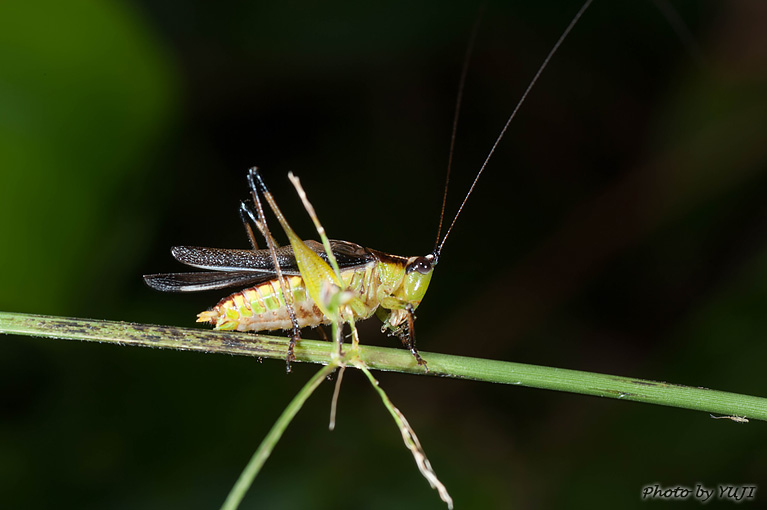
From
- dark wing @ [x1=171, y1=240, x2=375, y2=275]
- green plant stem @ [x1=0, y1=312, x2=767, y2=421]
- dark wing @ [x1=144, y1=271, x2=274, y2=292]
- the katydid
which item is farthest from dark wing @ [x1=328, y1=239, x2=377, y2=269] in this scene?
green plant stem @ [x1=0, y1=312, x2=767, y2=421]

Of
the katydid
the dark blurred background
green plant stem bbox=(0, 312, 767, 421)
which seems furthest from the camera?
the dark blurred background

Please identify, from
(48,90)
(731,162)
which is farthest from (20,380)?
(731,162)

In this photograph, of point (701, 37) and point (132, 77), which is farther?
point (701, 37)

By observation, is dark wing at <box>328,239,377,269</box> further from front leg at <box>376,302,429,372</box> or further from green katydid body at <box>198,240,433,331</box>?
front leg at <box>376,302,429,372</box>

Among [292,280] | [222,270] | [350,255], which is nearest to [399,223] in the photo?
[350,255]

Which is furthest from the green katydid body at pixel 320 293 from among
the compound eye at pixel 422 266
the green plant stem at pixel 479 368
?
the green plant stem at pixel 479 368

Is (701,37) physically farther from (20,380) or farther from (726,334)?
(20,380)

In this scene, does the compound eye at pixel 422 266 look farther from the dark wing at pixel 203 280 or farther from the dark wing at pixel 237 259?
the dark wing at pixel 203 280
